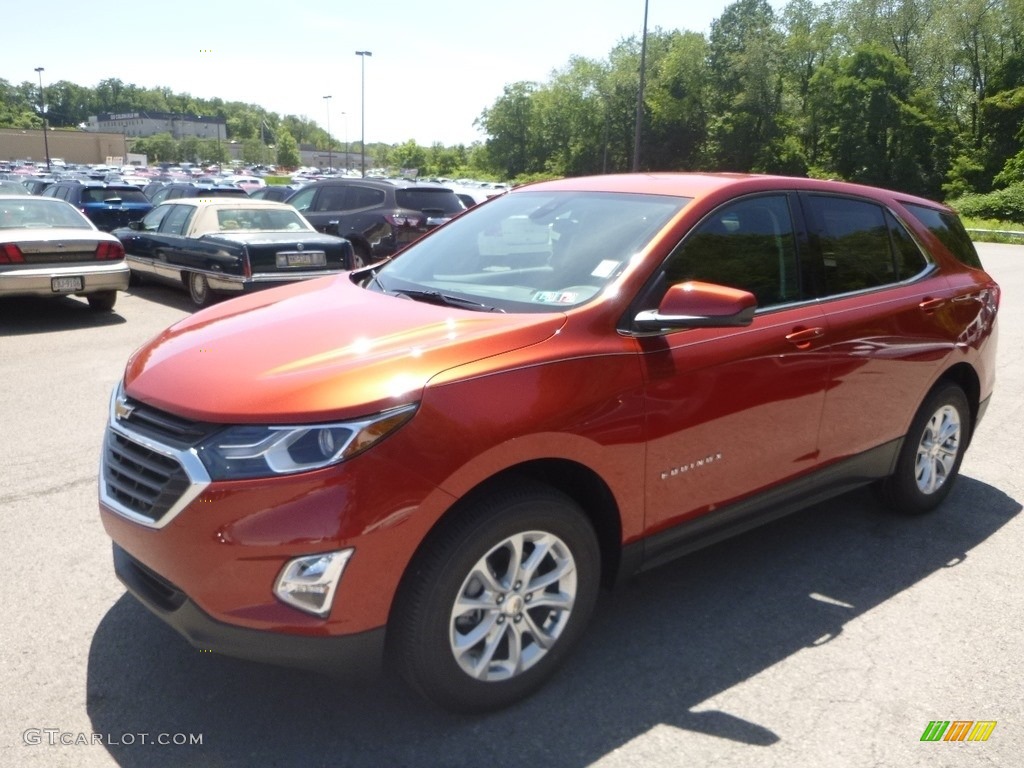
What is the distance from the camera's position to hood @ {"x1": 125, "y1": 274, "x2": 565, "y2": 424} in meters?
2.61

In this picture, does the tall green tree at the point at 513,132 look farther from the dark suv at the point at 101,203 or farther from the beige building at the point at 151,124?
the beige building at the point at 151,124

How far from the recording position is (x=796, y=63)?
72500 mm

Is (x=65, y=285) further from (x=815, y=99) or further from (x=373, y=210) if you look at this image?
(x=815, y=99)

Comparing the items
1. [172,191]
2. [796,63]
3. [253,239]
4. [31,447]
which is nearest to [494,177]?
[796,63]

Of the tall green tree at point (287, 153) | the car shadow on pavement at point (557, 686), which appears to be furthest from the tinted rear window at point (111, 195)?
the tall green tree at point (287, 153)

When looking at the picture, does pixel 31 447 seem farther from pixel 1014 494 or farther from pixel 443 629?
pixel 1014 494

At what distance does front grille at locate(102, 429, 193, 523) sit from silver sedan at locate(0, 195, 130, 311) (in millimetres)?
7943

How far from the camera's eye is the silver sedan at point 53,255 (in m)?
9.73

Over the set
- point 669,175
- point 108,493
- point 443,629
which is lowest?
point 443,629

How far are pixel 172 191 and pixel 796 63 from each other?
208 ft

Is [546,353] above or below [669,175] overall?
below

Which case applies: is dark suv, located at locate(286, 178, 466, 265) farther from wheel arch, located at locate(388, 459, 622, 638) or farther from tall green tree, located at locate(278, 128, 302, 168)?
tall green tree, located at locate(278, 128, 302, 168)

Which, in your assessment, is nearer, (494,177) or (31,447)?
(31,447)

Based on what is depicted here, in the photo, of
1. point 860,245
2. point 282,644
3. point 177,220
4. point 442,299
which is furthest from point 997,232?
point 282,644
